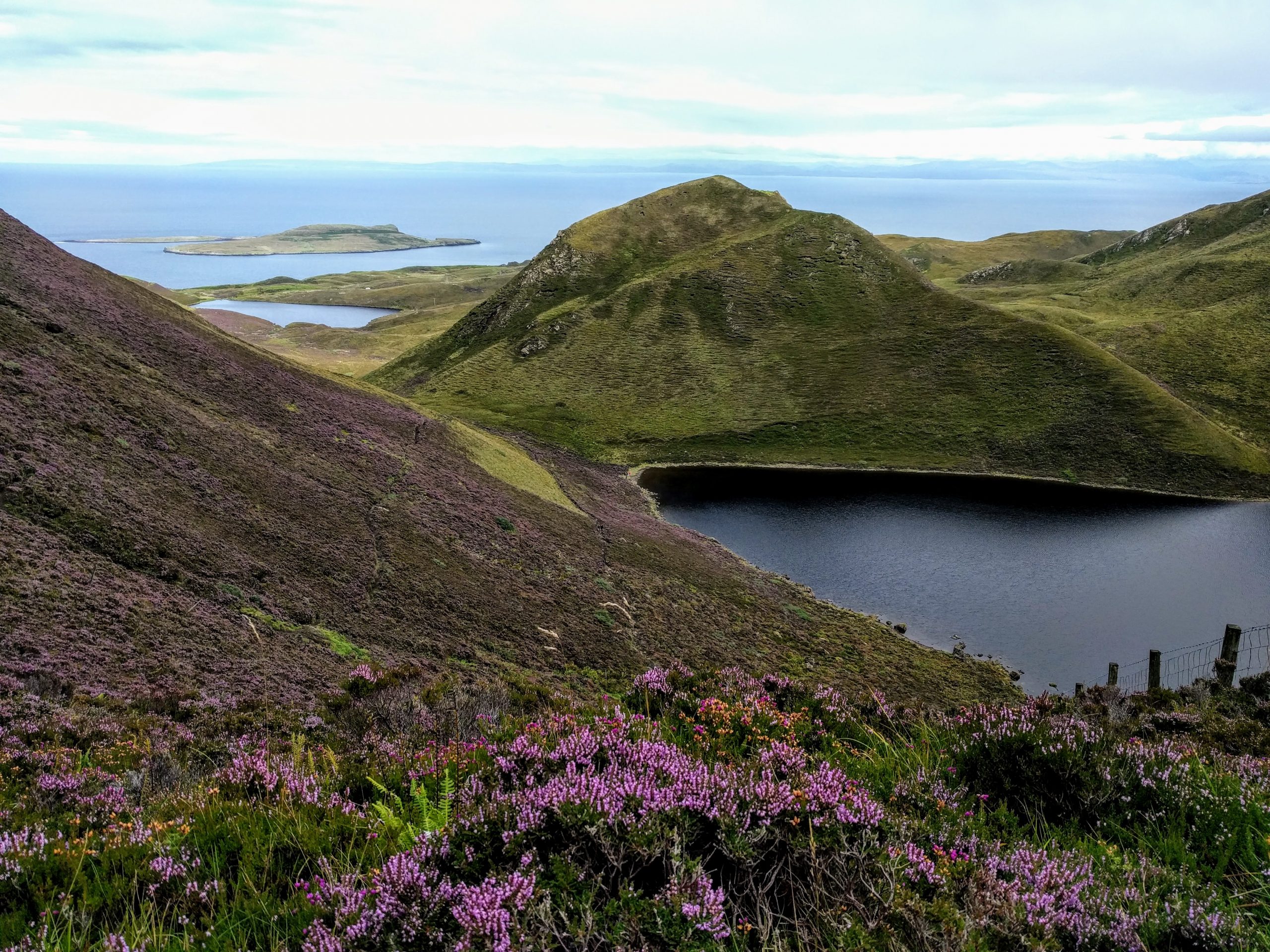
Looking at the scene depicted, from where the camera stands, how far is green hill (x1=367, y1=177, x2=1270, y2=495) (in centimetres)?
7850

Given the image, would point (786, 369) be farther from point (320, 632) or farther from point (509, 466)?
point (320, 632)

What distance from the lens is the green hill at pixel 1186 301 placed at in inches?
3541

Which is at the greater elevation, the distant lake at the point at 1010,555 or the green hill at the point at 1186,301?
the green hill at the point at 1186,301

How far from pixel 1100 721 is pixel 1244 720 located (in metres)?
5.25

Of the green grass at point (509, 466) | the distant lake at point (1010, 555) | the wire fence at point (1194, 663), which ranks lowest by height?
the wire fence at point (1194, 663)

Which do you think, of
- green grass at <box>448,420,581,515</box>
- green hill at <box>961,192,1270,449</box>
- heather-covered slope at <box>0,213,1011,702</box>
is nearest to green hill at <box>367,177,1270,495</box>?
green hill at <box>961,192,1270,449</box>


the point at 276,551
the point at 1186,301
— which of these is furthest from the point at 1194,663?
the point at 1186,301

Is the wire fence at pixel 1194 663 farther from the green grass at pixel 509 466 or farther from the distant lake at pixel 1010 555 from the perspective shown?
the green grass at pixel 509 466

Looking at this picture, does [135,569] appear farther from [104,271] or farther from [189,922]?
[104,271]

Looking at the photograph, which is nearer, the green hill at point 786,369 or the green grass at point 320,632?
A: the green grass at point 320,632

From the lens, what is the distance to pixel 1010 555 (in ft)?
173

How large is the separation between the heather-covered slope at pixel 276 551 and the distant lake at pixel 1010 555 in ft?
16.9

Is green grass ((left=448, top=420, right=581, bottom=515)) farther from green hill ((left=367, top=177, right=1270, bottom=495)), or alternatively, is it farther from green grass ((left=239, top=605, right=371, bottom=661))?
green grass ((left=239, top=605, right=371, bottom=661))

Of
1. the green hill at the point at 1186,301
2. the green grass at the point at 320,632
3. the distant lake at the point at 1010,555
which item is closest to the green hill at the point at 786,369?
the distant lake at the point at 1010,555
